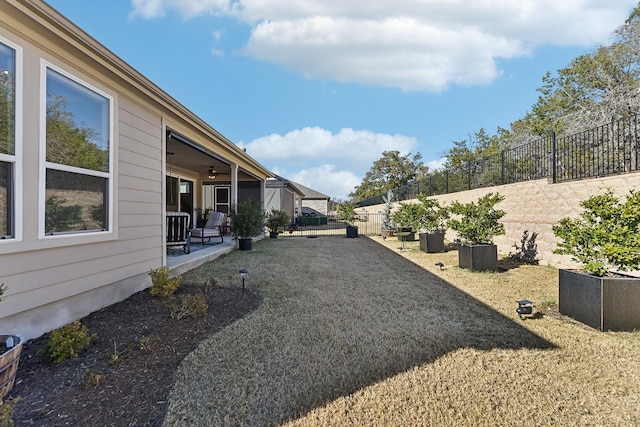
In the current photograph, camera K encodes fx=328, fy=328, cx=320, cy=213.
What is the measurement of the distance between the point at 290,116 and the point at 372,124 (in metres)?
10.9

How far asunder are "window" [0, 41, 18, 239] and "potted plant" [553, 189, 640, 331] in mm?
5692

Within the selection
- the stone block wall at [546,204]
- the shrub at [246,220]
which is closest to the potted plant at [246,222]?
the shrub at [246,220]

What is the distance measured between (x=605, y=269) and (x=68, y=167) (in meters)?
5.94

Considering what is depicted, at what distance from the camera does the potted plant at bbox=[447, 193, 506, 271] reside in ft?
21.3

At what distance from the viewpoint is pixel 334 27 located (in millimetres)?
10773

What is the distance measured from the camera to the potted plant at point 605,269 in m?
3.43

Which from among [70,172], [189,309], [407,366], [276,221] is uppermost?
[70,172]

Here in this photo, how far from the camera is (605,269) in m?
3.69

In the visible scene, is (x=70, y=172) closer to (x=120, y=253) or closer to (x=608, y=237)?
(x=120, y=253)

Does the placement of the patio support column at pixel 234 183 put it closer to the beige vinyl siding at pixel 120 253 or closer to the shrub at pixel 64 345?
the beige vinyl siding at pixel 120 253

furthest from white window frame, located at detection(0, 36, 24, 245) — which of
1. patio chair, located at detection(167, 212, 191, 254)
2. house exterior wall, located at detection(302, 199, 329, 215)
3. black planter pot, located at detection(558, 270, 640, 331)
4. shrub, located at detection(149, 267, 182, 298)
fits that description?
house exterior wall, located at detection(302, 199, 329, 215)

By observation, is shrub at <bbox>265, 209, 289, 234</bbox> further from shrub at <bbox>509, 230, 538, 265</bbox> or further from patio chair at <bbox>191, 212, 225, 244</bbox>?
shrub at <bbox>509, 230, 538, 265</bbox>

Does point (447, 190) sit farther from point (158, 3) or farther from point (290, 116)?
point (290, 116)

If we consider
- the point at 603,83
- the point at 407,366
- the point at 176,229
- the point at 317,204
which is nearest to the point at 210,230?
the point at 176,229
